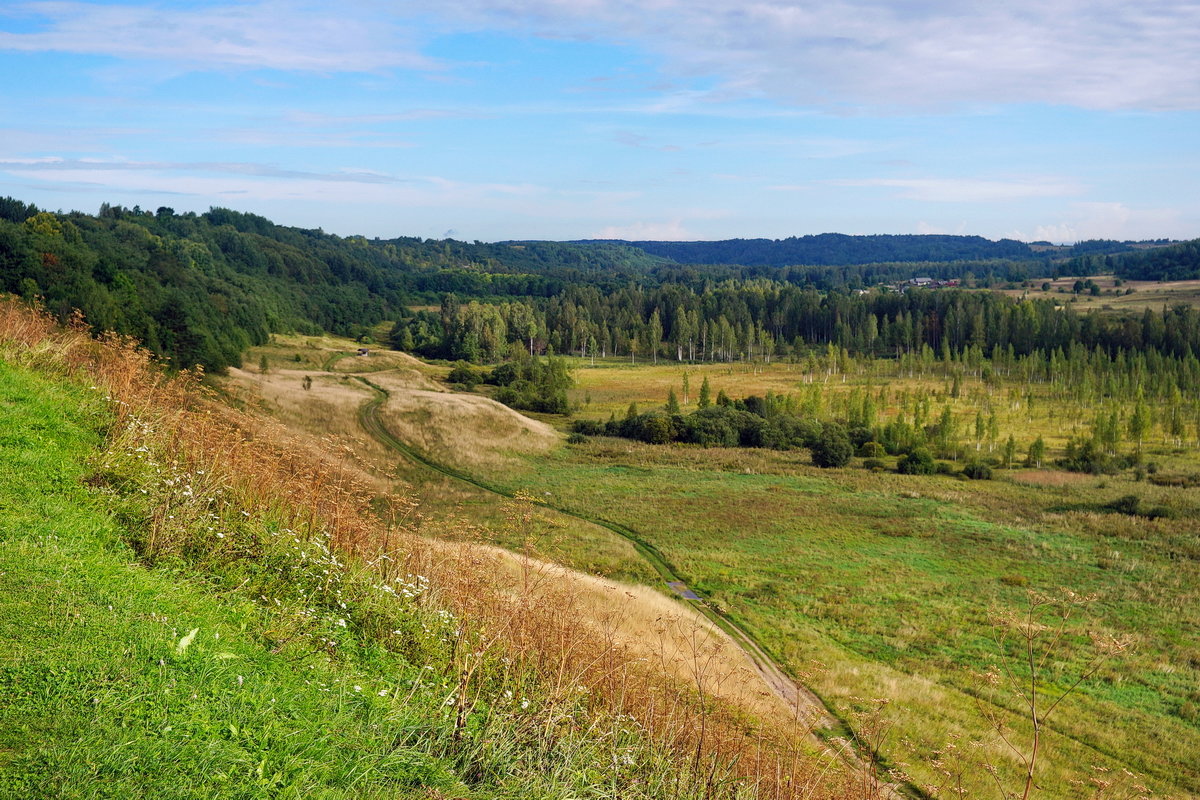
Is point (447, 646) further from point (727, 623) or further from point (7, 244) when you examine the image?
point (7, 244)

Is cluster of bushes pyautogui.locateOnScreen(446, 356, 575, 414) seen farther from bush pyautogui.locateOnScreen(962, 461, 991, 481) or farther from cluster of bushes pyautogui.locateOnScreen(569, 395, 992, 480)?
bush pyautogui.locateOnScreen(962, 461, 991, 481)

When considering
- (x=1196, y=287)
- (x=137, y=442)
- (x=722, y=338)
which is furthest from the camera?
(x=1196, y=287)

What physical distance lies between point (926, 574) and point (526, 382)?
5822 cm

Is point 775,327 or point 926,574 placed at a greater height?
point 775,327

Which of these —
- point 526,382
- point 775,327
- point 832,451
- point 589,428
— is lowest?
point 832,451

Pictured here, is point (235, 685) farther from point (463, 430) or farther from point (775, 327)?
point (775, 327)

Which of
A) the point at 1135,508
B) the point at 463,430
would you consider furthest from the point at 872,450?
the point at 463,430

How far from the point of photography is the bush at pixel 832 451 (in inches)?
2343

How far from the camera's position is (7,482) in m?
8.85

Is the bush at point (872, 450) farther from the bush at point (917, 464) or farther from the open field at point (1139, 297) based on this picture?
the open field at point (1139, 297)

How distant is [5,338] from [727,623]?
19.6 metres

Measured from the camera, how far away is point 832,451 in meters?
59.6

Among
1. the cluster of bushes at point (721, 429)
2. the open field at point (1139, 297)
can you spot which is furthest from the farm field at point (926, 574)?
the open field at point (1139, 297)


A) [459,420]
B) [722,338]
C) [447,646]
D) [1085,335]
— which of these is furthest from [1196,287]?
[447,646]
